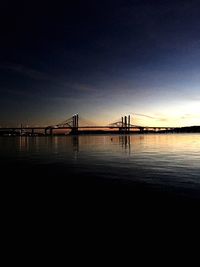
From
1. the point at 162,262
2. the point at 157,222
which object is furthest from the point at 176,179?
the point at 162,262

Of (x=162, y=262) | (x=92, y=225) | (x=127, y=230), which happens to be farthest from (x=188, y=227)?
(x=92, y=225)

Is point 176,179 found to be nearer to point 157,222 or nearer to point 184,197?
point 184,197

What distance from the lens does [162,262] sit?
16.0 ft

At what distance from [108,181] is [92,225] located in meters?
6.37

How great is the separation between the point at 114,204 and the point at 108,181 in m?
4.31

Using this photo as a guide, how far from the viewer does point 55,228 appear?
21.9 ft

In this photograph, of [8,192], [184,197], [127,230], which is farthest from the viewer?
[8,192]

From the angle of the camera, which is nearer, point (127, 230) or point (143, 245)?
point (143, 245)

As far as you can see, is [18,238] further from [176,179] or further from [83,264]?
[176,179]

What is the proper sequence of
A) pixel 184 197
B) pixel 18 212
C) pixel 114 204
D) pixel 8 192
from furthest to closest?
pixel 8 192 < pixel 184 197 < pixel 114 204 < pixel 18 212

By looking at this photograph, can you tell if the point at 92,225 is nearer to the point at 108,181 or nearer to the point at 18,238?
the point at 18,238

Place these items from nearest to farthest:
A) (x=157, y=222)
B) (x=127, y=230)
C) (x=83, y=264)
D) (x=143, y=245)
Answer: (x=83, y=264), (x=143, y=245), (x=127, y=230), (x=157, y=222)

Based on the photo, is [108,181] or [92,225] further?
[108,181]

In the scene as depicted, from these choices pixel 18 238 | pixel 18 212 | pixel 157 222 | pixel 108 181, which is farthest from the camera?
pixel 108 181
